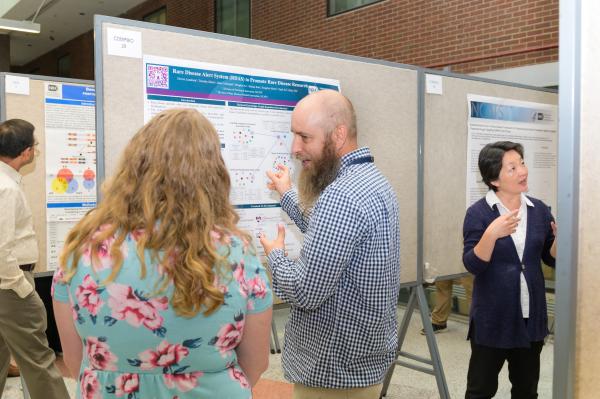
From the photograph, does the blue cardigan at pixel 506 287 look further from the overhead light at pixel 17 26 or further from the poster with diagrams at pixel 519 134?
the overhead light at pixel 17 26

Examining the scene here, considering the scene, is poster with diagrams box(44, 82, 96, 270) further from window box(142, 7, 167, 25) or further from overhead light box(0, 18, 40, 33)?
window box(142, 7, 167, 25)

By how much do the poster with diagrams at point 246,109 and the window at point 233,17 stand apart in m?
7.03

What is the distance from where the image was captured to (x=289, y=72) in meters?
2.09

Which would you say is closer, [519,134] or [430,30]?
[519,134]

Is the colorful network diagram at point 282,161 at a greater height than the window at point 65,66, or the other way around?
the window at point 65,66

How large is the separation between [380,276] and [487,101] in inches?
66.9

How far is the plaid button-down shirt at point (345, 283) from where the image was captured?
4.77 ft

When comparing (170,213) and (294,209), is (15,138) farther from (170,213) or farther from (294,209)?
(170,213)

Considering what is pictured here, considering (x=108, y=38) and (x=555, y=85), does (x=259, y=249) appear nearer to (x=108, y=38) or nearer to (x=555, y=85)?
(x=108, y=38)

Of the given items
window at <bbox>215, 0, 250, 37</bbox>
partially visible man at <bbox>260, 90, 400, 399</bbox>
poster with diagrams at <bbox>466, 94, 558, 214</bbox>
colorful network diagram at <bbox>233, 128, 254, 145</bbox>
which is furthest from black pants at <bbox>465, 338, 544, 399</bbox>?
window at <bbox>215, 0, 250, 37</bbox>

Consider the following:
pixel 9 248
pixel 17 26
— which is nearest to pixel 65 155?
pixel 9 248

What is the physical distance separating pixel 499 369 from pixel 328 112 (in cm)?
134

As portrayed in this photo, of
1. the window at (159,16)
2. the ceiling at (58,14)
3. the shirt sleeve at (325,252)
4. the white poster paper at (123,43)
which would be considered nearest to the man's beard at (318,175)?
the shirt sleeve at (325,252)

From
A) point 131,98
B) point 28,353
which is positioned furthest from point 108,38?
point 28,353
